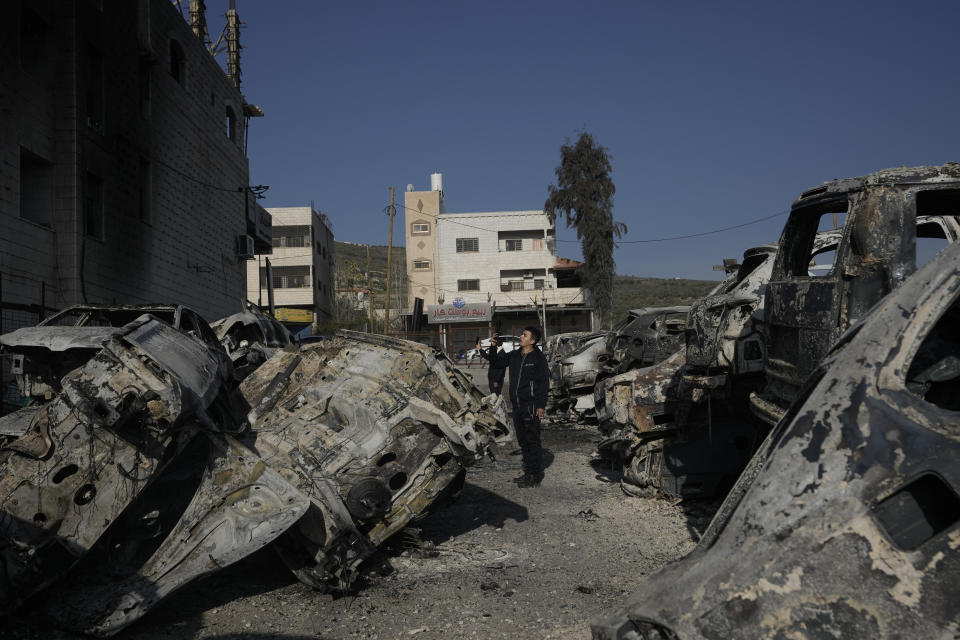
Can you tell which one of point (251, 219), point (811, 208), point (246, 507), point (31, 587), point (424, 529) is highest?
point (251, 219)

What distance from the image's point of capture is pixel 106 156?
48.8ft

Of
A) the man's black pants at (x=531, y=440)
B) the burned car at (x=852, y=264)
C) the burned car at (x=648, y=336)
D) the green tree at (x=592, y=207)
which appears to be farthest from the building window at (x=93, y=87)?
the green tree at (x=592, y=207)

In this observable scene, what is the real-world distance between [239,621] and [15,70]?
463 inches

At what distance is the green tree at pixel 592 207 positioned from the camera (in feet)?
137

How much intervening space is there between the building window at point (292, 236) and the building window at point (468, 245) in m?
10.0

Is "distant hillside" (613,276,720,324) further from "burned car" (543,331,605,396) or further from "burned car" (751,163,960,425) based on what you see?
"burned car" (751,163,960,425)

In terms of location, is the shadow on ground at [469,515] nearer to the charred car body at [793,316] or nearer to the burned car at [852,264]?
the charred car body at [793,316]

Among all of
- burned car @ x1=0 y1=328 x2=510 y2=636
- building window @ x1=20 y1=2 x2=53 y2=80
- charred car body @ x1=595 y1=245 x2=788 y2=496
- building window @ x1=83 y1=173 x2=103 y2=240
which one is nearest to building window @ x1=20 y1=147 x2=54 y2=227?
building window @ x1=83 y1=173 x2=103 y2=240

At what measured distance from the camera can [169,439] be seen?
4121 mm

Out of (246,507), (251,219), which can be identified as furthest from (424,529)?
(251,219)

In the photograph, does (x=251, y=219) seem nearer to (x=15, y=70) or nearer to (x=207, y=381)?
(x=15, y=70)

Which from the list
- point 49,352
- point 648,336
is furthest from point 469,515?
point 648,336

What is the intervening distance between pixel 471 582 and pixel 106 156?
13568 mm

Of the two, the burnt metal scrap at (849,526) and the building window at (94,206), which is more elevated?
the building window at (94,206)
